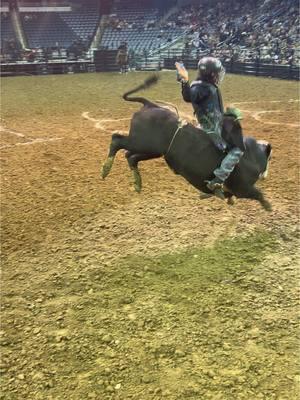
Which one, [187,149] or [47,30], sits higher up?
[47,30]

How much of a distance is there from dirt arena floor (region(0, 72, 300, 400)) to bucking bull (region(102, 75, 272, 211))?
51.6 inches

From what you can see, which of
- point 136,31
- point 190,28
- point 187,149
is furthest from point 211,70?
point 136,31

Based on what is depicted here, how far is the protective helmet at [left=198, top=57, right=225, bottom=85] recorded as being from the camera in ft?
14.9

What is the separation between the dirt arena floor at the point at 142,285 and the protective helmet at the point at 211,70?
2.52 m

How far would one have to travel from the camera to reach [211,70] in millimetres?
4559

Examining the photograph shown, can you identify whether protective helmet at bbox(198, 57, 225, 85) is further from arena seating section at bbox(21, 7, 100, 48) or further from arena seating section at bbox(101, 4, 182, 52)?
arena seating section at bbox(21, 7, 100, 48)

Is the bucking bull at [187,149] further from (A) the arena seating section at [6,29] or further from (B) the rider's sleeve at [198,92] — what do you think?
(A) the arena seating section at [6,29]

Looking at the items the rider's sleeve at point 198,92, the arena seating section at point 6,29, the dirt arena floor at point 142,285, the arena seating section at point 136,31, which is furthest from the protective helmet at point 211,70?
the arena seating section at point 6,29

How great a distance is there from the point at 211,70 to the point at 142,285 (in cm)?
272

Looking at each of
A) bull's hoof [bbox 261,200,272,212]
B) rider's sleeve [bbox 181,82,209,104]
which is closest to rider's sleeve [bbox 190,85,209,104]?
rider's sleeve [bbox 181,82,209,104]

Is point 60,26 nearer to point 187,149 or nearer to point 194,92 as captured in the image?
point 187,149

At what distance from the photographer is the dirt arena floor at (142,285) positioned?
4.21 meters

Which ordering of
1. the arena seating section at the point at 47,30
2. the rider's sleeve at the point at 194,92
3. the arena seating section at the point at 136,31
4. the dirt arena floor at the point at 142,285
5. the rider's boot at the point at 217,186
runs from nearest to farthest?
1. the dirt arena floor at the point at 142,285
2. the rider's sleeve at the point at 194,92
3. the rider's boot at the point at 217,186
4. the arena seating section at the point at 136,31
5. the arena seating section at the point at 47,30

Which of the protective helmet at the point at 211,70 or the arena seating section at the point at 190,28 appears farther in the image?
the arena seating section at the point at 190,28
